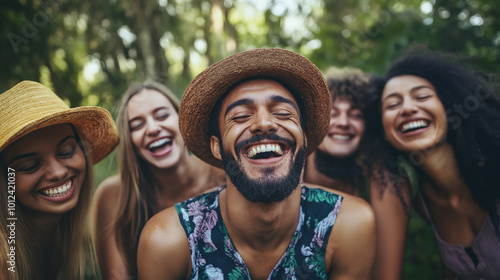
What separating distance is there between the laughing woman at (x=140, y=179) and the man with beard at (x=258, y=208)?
3.03 ft

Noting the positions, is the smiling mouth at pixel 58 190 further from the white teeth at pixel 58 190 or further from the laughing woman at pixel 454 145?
the laughing woman at pixel 454 145

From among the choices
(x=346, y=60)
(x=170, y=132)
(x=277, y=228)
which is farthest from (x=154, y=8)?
(x=277, y=228)

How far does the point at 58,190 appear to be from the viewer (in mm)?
2570

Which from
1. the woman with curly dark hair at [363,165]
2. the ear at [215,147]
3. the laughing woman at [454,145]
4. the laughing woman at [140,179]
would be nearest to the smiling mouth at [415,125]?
the laughing woman at [454,145]

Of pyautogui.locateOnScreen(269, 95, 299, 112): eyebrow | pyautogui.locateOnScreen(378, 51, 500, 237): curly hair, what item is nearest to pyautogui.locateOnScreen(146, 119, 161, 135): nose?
pyautogui.locateOnScreen(269, 95, 299, 112): eyebrow

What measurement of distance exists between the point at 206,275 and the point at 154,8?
7.14 meters

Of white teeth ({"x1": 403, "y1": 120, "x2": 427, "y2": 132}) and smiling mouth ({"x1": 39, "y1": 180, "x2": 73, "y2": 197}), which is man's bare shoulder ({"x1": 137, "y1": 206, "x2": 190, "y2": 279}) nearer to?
smiling mouth ({"x1": 39, "y1": 180, "x2": 73, "y2": 197})

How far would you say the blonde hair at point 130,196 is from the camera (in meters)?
3.50

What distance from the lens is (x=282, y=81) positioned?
262 cm

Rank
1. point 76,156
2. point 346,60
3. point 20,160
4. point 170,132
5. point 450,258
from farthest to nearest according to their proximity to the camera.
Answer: point 346,60, point 170,132, point 450,258, point 76,156, point 20,160

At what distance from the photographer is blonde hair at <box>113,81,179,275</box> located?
350 centimetres

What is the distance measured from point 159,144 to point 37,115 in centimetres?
127

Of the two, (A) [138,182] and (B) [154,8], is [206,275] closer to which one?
(A) [138,182]

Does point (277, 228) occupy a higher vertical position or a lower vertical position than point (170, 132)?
lower
